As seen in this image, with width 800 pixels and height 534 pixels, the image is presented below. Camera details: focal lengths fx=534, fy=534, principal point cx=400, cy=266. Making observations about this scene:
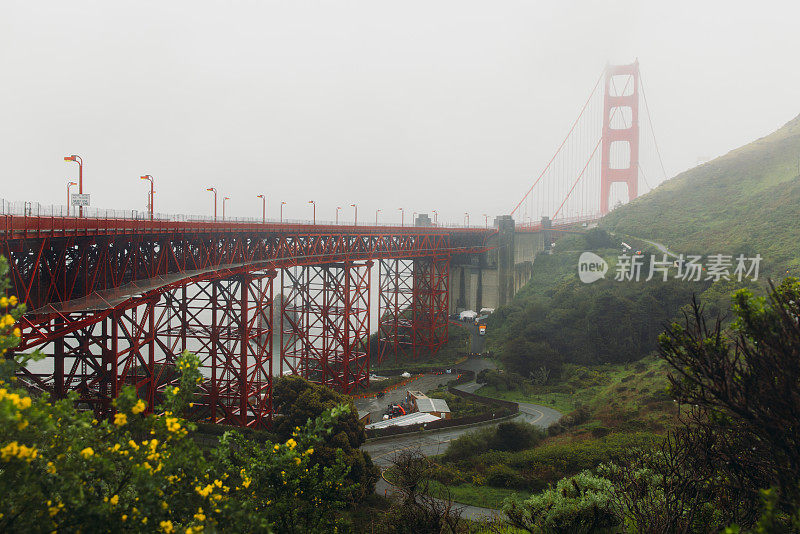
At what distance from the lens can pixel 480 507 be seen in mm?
14805

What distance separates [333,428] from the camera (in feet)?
55.4

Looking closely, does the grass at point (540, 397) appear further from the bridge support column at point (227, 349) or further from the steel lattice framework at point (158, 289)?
the bridge support column at point (227, 349)

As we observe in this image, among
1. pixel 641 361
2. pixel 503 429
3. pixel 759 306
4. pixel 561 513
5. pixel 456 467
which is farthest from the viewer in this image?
pixel 641 361

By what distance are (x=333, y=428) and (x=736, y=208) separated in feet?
155

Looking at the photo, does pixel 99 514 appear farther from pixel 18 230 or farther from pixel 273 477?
pixel 18 230

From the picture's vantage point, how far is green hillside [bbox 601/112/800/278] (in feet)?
124

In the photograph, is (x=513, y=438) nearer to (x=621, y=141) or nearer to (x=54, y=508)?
(x=54, y=508)

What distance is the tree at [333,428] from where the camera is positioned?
15203 millimetres

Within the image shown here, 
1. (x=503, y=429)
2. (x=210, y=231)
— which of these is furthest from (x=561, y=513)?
(x=210, y=231)

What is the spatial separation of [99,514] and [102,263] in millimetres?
11068

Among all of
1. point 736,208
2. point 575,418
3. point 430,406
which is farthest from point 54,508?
point 736,208

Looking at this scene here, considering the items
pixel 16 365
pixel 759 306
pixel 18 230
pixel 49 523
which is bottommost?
pixel 49 523

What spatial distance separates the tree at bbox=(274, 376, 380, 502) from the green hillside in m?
26.4

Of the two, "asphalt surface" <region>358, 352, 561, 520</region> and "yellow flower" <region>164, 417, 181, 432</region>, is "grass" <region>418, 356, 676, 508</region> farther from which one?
"yellow flower" <region>164, 417, 181, 432</region>
